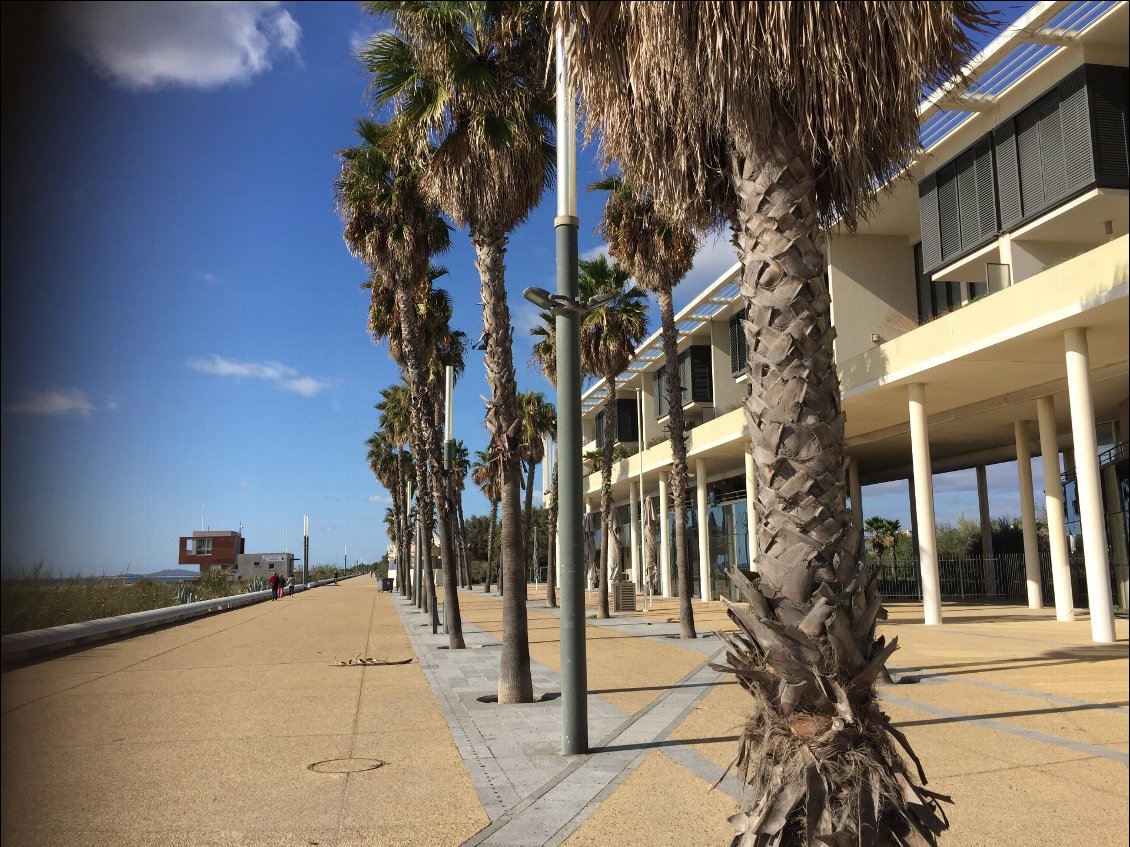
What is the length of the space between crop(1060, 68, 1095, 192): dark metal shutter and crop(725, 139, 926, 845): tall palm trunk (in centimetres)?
1400

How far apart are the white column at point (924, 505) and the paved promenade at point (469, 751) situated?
5245mm

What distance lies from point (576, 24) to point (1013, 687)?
960cm

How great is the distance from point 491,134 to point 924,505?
15213 mm

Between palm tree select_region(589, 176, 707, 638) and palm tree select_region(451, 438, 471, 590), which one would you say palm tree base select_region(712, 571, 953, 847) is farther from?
palm tree select_region(451, 438, 471, 590)

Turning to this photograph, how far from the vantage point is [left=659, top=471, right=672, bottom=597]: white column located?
40.4 m

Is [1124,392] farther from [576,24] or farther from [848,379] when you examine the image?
[848,379]

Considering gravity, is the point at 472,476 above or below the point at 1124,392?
→ above

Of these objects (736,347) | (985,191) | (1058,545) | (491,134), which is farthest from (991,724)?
(736,347)

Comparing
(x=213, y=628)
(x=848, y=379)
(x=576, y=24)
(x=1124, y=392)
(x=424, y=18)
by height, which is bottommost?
(x=213, y=628)

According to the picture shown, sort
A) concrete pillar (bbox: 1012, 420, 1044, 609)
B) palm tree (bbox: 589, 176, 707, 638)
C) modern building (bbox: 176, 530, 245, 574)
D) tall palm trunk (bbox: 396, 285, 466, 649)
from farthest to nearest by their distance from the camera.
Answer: concrete pillar (bbox: 1012, 420, 1044, 609), palm tree (bbox: 589, 176, 707, 638), tall palm trunk (bbox: 396, 285, 466, 649), modern building (bbox: 176, 530, 245, 574)

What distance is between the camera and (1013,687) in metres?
10.6

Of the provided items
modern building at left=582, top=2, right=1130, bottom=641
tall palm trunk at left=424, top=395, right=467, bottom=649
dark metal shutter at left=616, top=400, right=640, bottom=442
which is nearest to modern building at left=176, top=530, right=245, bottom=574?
modern building at left=582, top=2, right=1130, bottom=641

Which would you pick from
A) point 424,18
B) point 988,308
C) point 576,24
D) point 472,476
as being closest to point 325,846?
point 576,24

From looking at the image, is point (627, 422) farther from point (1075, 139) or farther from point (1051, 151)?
point (1075, 139)
